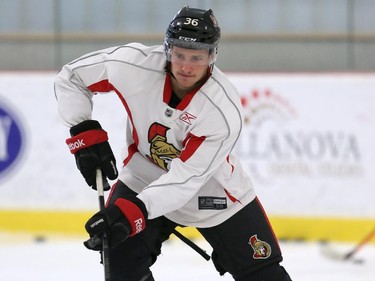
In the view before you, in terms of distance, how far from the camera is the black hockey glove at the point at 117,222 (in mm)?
2535

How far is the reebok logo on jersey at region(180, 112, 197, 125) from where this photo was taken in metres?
2.69

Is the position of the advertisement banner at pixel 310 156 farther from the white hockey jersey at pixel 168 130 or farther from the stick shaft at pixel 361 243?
the white hockey jersey at pixel 168 130

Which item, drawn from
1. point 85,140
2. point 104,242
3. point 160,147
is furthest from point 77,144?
point 104,242

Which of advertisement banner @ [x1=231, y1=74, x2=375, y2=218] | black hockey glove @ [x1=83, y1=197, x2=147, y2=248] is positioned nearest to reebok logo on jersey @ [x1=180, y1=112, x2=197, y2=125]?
black hockey glove @ [x1=83, y1=197, x2=147, y2=248]

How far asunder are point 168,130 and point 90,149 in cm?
26

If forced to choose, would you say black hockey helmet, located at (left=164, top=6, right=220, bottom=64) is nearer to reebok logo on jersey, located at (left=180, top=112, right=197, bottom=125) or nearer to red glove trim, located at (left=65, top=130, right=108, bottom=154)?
reebok logo on jersey, located at (left=180, top=112, right=197, bottom=125)

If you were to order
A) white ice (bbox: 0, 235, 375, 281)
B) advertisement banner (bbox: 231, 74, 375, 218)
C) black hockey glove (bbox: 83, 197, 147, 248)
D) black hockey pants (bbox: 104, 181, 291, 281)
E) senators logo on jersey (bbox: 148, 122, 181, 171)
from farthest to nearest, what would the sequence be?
advertisement banner (bbox: 231, 74, 375, 218), white ice (bbox: 0, 235, 375, 281), black hockey pants (bbox: 104, 181, 291, 281), senators logo on jersey (bbox: 148, 122, 181, 171), black hockey glove (bbox: 83, 197, 147, 248)

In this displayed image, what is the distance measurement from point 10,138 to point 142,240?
2.49 meters

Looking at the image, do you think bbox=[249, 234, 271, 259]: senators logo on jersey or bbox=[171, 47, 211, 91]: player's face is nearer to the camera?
bbox=[171, 47, 211, 91]: player's face

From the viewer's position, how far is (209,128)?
2.68 meters

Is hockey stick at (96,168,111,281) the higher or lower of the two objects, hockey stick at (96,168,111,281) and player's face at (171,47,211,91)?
the lower

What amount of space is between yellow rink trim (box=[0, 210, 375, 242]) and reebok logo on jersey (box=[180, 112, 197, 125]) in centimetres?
253

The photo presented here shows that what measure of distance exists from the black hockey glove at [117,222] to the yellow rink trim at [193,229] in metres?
2.58

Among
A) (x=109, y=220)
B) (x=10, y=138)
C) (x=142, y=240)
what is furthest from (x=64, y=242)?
(x=109, y=220)
